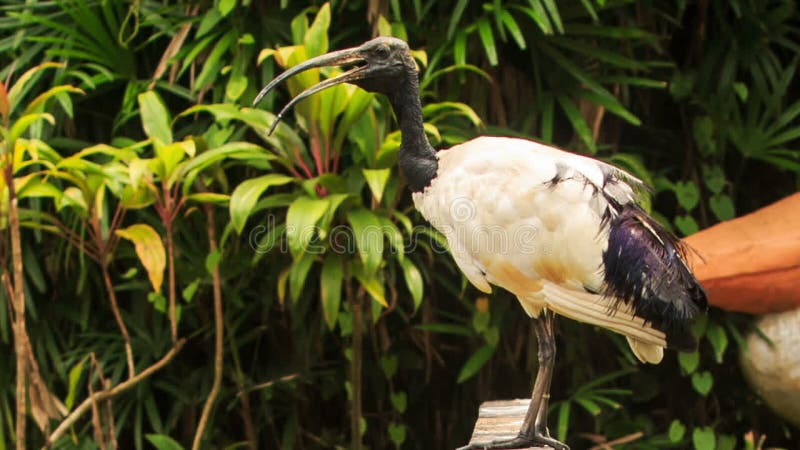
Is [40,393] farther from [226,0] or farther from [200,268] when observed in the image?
[226,0]

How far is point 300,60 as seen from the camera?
3.75 metres

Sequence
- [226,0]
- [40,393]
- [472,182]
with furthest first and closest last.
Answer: [226,0] < [40,393] < [472,182]

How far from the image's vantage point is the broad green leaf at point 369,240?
12.6 feet

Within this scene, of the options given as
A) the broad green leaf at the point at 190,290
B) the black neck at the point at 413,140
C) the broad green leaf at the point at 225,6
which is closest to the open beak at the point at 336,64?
the black neck at the point at 413,140

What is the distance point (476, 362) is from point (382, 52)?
1.90 meters

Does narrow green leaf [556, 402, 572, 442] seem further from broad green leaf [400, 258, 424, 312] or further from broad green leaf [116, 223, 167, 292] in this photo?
broad green leaf [116, 223, 167, 292]

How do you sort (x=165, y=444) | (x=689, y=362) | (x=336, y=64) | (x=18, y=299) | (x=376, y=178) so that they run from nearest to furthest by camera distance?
(x=336, y=64) → (x=18, y=299) → (x=376, y=178) → (x=165, y=444) → (x=689, y=362)

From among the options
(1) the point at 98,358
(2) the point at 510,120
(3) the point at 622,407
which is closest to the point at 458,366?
(3) the point at 622,407

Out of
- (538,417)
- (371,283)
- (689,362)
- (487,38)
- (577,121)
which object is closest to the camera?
(538,417)

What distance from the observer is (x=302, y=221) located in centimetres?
371

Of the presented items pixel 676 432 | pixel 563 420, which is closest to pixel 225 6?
pixel 563 420

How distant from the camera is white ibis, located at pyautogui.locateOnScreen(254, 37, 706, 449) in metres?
3.01

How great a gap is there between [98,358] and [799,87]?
3357 mm

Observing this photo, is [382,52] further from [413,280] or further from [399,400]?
[399,400]
